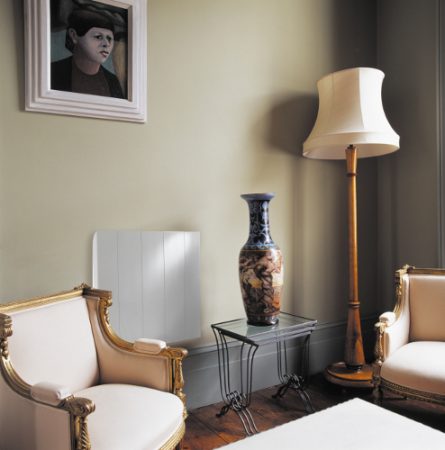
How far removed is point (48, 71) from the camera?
1.66m

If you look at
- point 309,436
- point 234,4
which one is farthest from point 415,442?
point 234,4

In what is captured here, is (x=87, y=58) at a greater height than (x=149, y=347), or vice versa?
(x=87, y=58)

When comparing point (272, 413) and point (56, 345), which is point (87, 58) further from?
point (272, 413)

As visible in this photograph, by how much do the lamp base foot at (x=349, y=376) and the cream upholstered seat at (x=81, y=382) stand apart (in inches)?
42.6

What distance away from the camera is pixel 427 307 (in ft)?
6.62

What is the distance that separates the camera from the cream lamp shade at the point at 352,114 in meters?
1.99

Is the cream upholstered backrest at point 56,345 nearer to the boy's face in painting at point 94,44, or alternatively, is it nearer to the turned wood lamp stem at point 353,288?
the boy's face in painting at point 94,44

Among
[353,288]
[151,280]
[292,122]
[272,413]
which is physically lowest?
[272,413]

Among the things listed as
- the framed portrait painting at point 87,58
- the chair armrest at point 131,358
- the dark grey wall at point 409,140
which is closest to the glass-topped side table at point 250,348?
the chair armrest at point 131,358

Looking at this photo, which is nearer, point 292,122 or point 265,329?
point 265,329

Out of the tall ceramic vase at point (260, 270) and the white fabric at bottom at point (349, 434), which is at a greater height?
the tall ceramic vase at point (260, 270)

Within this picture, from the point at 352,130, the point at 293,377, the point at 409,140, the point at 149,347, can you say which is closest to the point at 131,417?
the point at 149,347

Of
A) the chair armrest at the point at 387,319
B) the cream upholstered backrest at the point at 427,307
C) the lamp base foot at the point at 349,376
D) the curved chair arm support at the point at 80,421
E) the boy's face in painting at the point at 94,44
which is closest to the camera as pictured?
the curved chair arm support at the point at 80,421

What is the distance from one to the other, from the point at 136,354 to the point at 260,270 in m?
0.64
